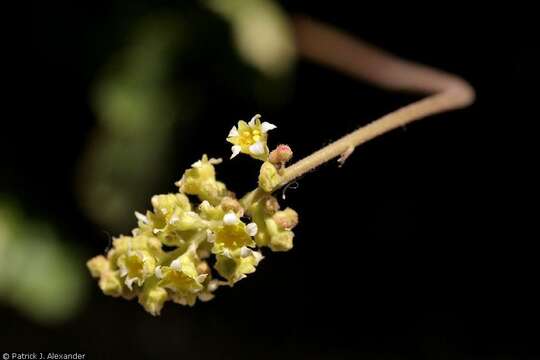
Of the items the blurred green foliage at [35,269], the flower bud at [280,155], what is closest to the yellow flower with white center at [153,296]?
the flower bud at [280,155]

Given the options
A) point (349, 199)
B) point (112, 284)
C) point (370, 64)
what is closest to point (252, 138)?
point (112, 284)

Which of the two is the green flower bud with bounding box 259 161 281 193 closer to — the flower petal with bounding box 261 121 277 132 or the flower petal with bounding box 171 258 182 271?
the flower petal with bounding box 261 121 277 132

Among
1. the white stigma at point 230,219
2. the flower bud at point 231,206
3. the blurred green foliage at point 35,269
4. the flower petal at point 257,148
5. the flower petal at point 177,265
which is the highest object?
the blurred green foliage at point 35,269

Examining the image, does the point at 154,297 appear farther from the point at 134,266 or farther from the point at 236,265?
the point at 236,265

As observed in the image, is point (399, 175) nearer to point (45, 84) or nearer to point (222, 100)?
point (222, 100)

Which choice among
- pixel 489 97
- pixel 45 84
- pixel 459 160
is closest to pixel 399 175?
pixel 459 160

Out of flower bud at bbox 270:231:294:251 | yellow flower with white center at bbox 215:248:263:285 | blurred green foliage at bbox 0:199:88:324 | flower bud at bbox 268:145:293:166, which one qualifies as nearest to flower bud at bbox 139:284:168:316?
yellow flower with white center at bbox 215:248:263:285

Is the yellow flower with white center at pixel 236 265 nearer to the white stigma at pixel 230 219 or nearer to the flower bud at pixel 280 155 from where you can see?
the white stigma at pixel 230 219
